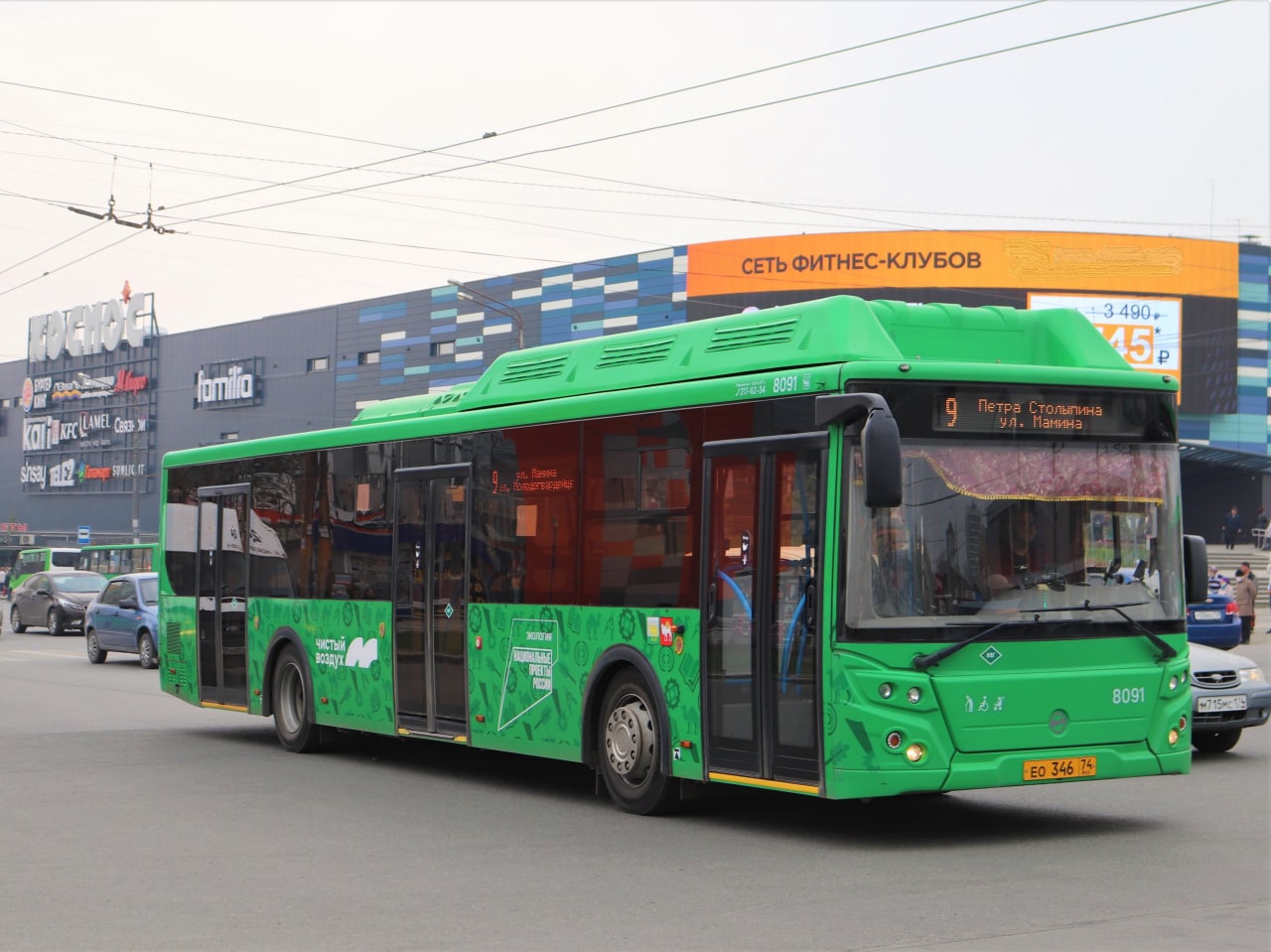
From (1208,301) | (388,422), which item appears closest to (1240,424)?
(1208,301)

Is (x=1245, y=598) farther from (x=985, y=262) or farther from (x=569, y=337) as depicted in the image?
(x=569, y=337)

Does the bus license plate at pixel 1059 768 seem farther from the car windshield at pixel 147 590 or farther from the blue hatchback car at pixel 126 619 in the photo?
the car windshield at pixel 147 590

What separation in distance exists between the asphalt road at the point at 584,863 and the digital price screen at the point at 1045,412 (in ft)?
7.92

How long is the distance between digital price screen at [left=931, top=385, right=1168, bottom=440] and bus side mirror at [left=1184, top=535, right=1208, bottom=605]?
95 centimetres

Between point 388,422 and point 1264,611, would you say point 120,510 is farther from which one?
point 388,422

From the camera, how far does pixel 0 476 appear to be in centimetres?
11456

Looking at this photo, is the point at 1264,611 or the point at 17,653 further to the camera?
the point at 1264,611

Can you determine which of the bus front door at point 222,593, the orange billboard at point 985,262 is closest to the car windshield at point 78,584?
the bus front door at point 222,593

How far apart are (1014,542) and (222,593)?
955 cm

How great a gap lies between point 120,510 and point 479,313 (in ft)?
97.4

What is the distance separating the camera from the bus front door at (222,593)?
1656cm

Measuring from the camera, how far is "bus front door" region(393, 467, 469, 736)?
1314 centimetres

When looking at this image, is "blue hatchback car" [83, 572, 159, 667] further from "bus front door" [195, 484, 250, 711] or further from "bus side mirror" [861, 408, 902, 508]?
"bus side mirror" [861, 408, 902, 508]

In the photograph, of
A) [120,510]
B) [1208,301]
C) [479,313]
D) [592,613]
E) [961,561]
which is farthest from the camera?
[120,510]
